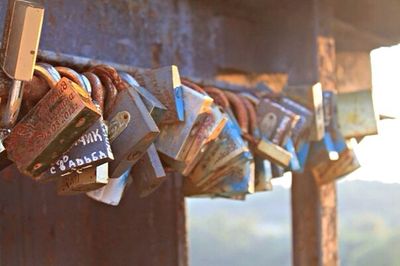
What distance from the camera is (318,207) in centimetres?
203

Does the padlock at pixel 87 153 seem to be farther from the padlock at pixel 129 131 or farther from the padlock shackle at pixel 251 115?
the padlock shackle at pixel 251 115

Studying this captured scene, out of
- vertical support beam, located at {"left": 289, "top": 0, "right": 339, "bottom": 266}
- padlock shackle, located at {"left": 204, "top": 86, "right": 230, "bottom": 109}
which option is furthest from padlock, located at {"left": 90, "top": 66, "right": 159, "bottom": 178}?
vertical support beam, located at {"left": 289, "top": 0, "right": 339, "bottom": 266}

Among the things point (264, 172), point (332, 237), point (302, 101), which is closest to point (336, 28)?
point (332, 237)

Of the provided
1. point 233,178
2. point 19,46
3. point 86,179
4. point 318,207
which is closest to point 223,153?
point 233,178

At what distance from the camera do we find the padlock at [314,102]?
5.37 feet

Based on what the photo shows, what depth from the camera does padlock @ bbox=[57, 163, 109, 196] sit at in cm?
95

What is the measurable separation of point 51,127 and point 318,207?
124 cm

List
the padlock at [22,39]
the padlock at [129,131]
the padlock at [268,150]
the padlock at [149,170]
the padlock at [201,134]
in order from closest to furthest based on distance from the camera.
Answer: the padlock at [22,39]
the padlock at [129,131]
the padlock at [149,170]
the padlock at [201,134]
the padlock at [268,150]

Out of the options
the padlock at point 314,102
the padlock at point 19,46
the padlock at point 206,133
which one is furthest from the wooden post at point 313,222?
the padlock at point 19,46

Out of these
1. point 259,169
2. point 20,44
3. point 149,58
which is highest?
point 149,58

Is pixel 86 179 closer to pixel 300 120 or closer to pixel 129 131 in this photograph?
pixel 129 131

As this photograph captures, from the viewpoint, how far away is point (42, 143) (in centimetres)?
91

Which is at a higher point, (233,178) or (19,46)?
(19,46)

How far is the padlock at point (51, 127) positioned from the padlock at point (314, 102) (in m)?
0.81
